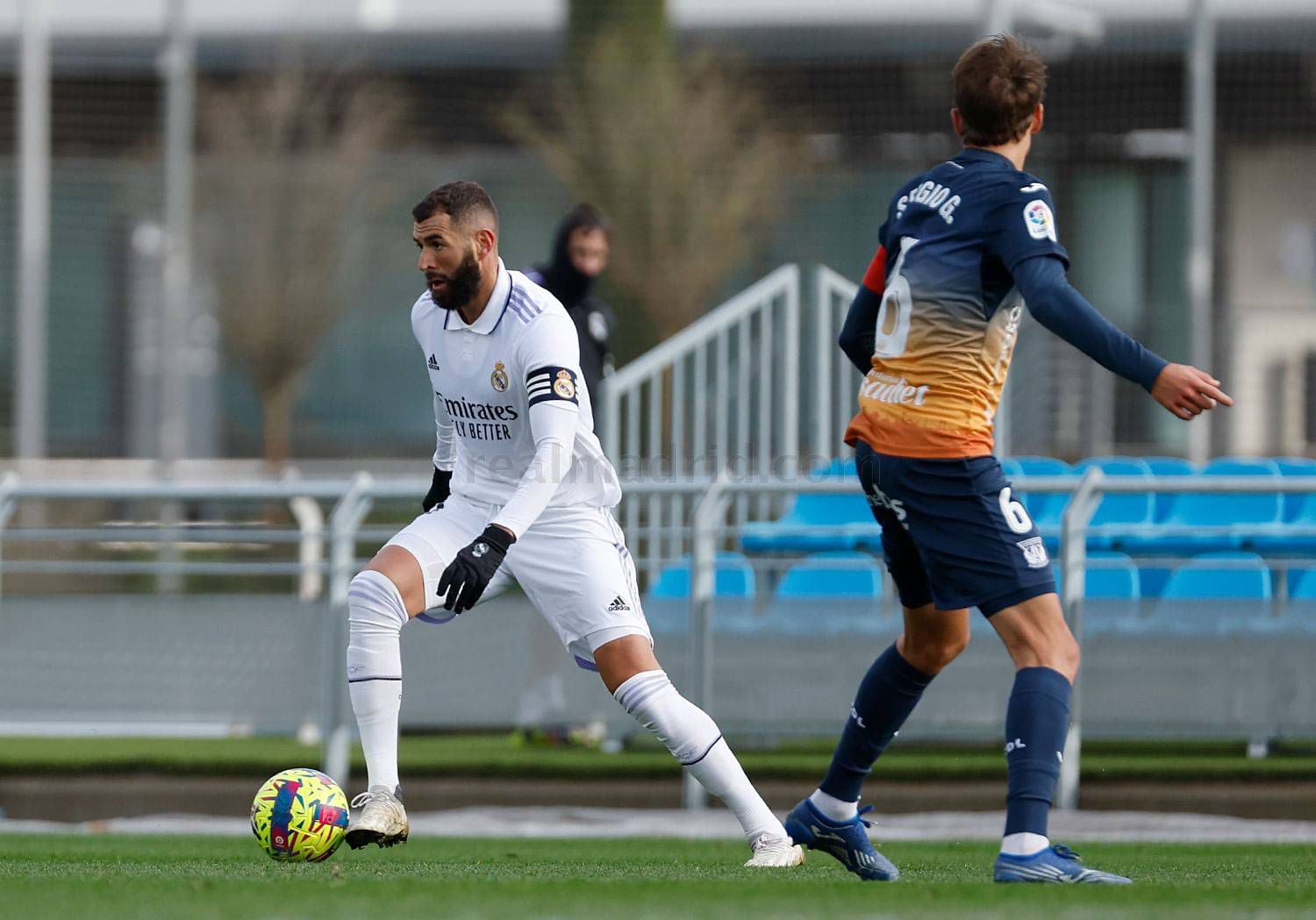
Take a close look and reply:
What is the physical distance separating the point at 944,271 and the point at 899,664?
115 cm

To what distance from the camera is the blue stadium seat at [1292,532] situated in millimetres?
9000

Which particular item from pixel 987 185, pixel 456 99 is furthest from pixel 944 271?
pixel 456 99

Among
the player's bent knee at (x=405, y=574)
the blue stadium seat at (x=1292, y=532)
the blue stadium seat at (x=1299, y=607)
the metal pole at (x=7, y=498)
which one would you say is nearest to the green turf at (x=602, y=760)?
the blue stadium seat at (x=1299, y=607)

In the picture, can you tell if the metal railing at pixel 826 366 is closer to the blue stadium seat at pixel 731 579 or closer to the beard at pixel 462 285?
the blue stadium seat at pixel 731 579

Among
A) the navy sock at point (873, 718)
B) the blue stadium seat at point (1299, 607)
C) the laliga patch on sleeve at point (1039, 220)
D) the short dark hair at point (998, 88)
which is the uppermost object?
the short dark hair at point (998, 88)

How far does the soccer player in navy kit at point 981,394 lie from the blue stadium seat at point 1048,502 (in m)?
3.97

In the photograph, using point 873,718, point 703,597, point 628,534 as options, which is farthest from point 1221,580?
point 873,718

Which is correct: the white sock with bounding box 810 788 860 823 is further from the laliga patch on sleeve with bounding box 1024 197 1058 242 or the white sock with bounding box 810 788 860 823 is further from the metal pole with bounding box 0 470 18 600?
the metal pole with bounding box 0 470 18 600

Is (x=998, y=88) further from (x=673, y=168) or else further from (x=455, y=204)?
(x=673, y=168)

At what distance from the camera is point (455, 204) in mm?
5941

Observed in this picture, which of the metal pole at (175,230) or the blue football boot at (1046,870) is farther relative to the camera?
the metal pole at (175,230)

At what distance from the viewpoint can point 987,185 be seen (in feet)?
17.0

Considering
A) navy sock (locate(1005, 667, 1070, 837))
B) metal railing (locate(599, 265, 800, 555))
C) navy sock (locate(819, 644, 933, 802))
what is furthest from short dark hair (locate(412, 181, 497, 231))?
metal railing (locate(599, 265, 800, 555))

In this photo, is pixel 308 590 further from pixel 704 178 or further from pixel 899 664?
pixel 704 178
